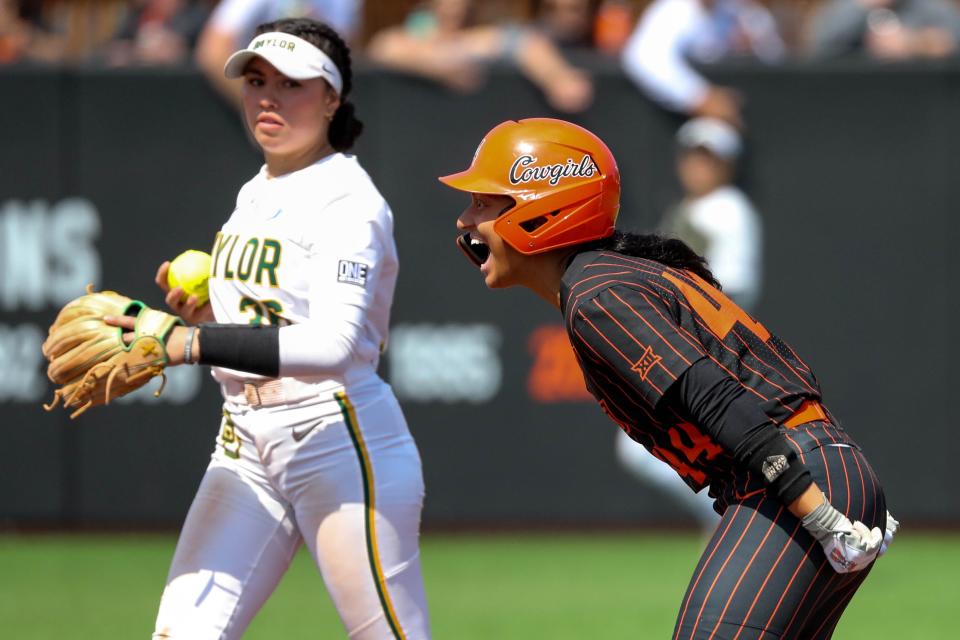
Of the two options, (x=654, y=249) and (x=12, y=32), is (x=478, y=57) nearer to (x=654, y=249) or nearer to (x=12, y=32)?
(x=12, y=32)

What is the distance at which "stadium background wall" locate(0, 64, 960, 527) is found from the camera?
34.1 feet

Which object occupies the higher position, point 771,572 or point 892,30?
point 892,30

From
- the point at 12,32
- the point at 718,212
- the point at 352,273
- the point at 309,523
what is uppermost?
the point at 12,32

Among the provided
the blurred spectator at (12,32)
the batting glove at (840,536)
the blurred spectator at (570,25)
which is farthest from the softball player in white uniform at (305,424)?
the blurred spectator at (12,32)

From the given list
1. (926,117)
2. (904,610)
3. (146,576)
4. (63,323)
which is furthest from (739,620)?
(926,117)

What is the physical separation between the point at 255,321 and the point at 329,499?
2.03ft

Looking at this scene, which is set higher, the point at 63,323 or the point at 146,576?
the point at 63,323

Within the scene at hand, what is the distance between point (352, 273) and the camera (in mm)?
4539

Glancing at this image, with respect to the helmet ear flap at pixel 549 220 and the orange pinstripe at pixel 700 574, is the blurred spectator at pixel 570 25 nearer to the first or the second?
the helmet ear flap at pixel 549 220

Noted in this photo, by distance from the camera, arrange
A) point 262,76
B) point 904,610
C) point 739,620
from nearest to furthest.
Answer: point 739,620
point 262,76
point 904,610

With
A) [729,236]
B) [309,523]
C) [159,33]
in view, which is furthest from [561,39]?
[309,523]

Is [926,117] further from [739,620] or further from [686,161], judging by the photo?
[739,620]

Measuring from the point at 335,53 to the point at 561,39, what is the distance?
20.1 feet

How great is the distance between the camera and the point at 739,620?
146 inches
